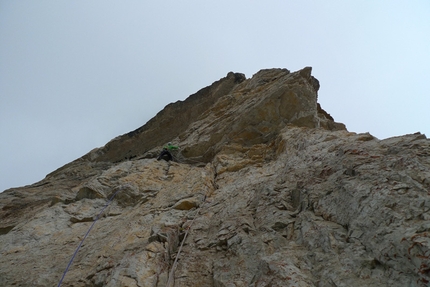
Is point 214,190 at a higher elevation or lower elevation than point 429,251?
higher

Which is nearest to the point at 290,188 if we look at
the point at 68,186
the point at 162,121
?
the point at 68,186

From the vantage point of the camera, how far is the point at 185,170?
10969mm

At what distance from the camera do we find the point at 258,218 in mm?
5578

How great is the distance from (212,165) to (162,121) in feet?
36.3

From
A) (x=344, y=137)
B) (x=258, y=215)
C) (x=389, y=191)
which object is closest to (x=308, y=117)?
(x=344, y=137)

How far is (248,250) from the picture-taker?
4.64 meters

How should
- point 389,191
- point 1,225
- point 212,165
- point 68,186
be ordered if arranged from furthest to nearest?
point 68,186 < point 212,165 < point 1,225 < point 389,191

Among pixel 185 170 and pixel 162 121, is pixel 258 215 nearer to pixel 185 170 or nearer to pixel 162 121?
pixel 185 170

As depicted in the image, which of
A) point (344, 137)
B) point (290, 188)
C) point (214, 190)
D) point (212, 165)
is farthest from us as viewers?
point (212, 165)

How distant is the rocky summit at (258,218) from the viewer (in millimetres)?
3562

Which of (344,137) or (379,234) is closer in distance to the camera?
(379,234)

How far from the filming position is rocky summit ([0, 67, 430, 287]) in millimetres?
3562

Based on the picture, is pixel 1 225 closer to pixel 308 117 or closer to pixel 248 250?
pixel 248 250

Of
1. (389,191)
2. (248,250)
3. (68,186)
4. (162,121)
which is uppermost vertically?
(162,121)
